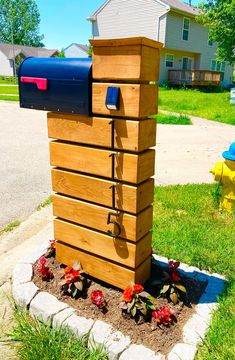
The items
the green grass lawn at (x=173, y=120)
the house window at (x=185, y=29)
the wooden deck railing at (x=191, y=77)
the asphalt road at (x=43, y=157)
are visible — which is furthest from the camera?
the house window at (x=185, y=29)

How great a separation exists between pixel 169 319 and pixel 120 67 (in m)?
1.83

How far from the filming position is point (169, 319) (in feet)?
8.05

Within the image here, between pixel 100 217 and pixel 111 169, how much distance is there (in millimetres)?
433

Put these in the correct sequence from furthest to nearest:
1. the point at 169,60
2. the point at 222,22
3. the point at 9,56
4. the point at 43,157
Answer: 1. the point at 9,56
2. the point at 169,60
3. the point at 222,22
4. the point at 43,157

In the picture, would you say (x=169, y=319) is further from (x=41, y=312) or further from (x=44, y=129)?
(x=44, y=129)

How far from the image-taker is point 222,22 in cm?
2052

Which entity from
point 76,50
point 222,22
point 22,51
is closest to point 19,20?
point 22,51

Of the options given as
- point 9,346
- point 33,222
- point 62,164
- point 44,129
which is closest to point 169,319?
point 9,346

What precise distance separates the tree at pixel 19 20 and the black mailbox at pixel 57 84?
79346 mm

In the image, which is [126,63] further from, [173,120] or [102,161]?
[173,120]

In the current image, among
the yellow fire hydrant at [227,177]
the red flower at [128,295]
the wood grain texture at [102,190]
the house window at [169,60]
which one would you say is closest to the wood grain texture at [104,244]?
the red flower at [128,295]

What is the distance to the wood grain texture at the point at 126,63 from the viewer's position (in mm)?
2158

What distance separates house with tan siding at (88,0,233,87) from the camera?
85.6 feet

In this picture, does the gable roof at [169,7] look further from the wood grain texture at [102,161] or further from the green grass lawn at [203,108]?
the wood grain texture at [102,161]
